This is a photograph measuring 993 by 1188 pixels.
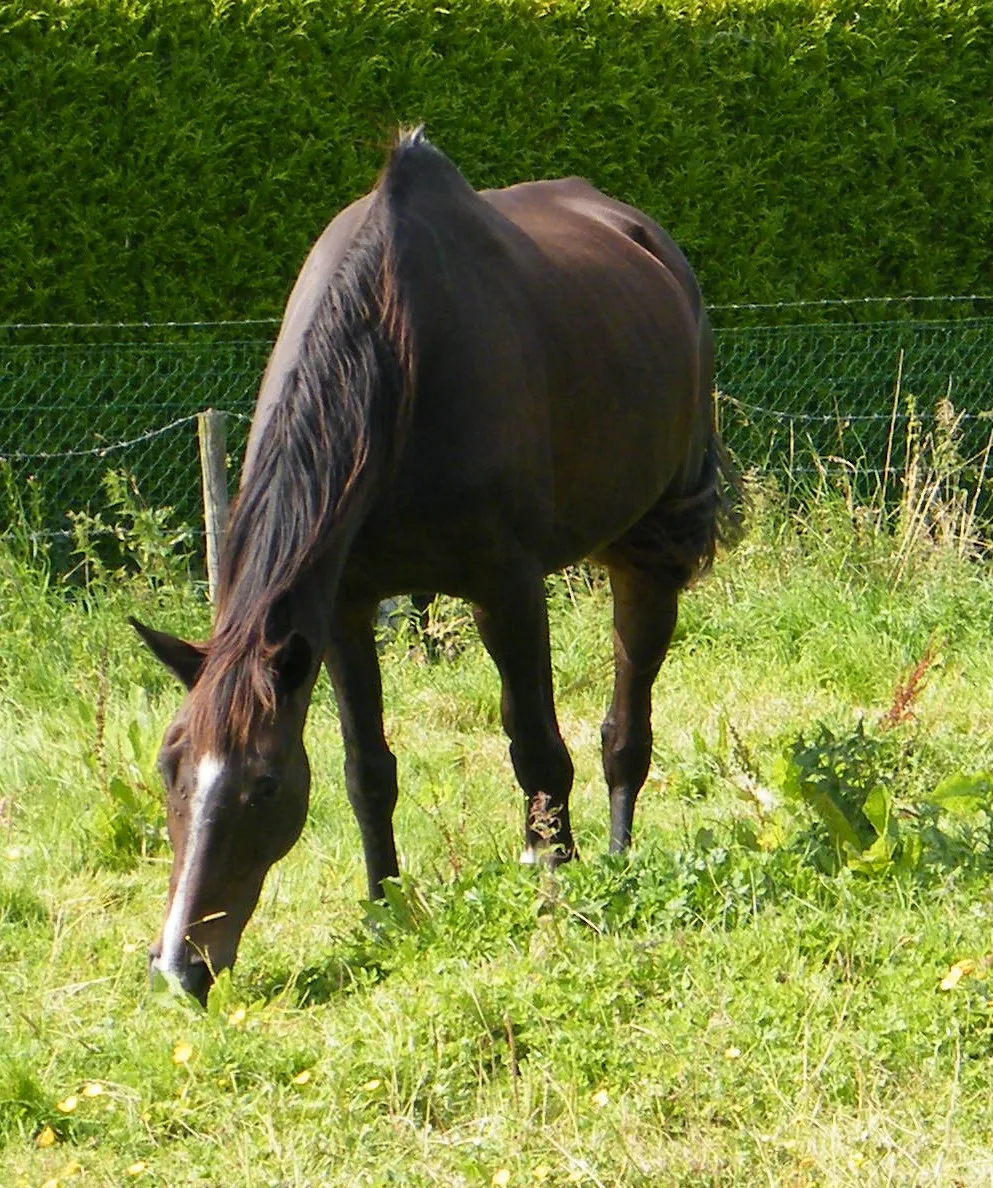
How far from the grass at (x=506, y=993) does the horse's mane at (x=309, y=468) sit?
599mm

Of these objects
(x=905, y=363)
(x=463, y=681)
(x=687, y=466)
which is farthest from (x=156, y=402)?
(x=905, y=363)

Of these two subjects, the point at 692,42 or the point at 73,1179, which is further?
the point at 692,42

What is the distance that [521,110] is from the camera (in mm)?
8609

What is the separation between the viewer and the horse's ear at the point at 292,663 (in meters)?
3.27

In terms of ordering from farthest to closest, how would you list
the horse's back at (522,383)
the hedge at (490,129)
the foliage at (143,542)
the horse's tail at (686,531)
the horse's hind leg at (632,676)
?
the hedge at (490,129)
the foliage at (143,542)
the horse's tail at (686,531)
the horse's hind leg at (632,676)
the horse's back at (522,383)

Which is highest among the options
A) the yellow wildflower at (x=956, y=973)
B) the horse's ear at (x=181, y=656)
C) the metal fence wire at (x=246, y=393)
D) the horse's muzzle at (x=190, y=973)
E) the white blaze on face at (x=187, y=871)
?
the horse's ear at (x=181, y=656)

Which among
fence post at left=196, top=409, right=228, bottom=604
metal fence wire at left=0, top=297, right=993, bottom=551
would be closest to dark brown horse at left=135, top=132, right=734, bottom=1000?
fence post at left=196, top=409, right=228, bottom=604

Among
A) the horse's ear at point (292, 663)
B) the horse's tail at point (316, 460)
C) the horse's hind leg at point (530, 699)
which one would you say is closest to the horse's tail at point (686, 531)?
the horse's hind leg at point (530, 699)

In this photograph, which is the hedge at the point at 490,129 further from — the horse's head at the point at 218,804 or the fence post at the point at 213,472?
Result: the horse's head at the point at 218,804

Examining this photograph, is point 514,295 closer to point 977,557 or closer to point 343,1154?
point 343,1154

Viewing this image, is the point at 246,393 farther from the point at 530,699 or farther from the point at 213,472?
the point at 530,699

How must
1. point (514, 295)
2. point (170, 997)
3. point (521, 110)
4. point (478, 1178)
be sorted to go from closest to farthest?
point (478, 1178) < point (170, 997) < point (514, 295) < point (521, 110)

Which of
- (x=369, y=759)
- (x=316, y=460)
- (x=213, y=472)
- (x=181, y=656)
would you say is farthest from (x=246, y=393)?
(x=181, y=656)

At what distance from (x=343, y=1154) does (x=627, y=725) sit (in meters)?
2.39
